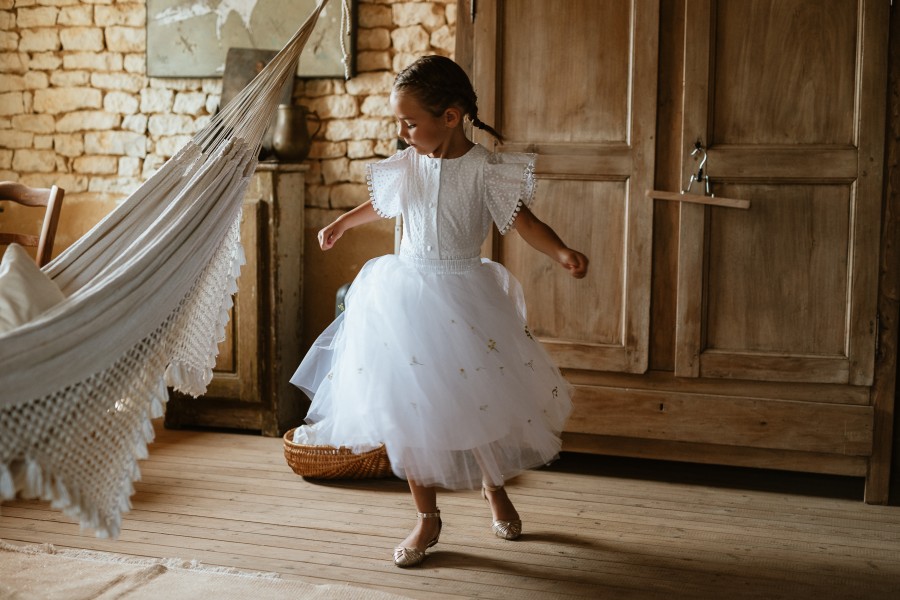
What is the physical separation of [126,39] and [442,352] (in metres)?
2.55

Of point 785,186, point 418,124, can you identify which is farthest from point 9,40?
point 785,186

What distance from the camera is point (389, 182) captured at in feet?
8.34

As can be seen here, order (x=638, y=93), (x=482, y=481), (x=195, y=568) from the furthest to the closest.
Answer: (x=638, y=93) < (x=482, y=481) < (x=195, y=568)

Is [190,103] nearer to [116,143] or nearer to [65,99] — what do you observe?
[116,143]

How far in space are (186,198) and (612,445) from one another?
5.58 feet


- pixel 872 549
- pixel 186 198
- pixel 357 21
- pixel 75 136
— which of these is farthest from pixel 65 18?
pixel 872 549

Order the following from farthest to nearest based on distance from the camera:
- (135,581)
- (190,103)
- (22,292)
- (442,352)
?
(190,103)
(442,352)
(135,581)
(22,292)

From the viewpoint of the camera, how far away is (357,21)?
3762 mm

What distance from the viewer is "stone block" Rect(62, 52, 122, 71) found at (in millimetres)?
4043

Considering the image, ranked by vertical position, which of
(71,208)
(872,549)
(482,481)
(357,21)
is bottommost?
(872,549)

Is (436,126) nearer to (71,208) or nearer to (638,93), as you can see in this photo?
(638,93)

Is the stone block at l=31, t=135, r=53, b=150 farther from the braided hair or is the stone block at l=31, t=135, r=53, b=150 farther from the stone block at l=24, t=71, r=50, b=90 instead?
the braided hair

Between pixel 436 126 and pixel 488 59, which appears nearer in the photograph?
pixel 436 126

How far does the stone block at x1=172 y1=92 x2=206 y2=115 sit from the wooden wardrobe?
1.36m
